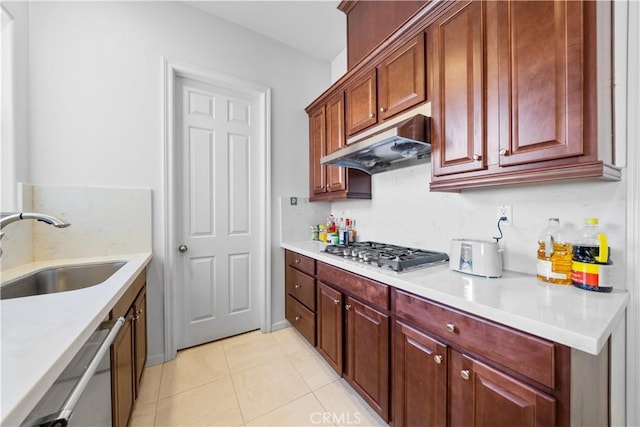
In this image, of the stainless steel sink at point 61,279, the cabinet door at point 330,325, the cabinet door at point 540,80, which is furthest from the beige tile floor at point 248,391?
the cabinet door at point 540,80

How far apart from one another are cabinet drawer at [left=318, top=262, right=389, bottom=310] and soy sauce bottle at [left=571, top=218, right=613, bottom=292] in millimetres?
767

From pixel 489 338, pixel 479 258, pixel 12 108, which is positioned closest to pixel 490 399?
pixel 489 338

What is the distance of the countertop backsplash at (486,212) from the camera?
1022 mm

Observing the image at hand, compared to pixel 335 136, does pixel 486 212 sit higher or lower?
lower

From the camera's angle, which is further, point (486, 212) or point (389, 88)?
point (389, 88)

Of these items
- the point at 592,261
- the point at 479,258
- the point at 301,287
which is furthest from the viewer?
the point at 301,287

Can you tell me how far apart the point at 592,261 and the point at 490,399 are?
67 centimetres

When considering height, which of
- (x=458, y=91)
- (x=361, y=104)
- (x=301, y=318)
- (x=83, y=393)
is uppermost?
(x=361, y=104)

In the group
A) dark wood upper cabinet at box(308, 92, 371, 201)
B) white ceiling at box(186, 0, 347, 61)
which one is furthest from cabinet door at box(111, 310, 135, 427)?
white ceiling at box(186, 0, 347, 61)

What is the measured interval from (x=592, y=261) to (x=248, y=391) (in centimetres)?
198

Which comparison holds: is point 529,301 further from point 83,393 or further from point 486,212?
point 83,393

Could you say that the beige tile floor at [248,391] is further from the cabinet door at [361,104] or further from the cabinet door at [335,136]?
the cabinet door at [361,104]

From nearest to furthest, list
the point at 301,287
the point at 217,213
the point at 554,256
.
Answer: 1. the point at 554,256
2. the point at 301,287
3. the point at 217,213

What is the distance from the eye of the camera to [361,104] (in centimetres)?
184
